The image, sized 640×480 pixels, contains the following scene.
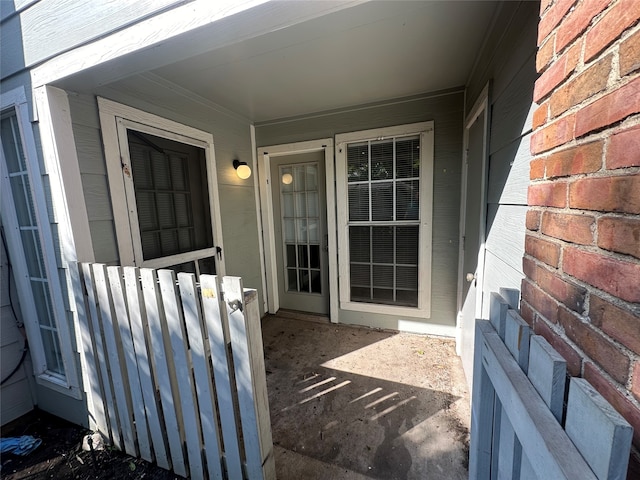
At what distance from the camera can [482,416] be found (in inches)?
36.3

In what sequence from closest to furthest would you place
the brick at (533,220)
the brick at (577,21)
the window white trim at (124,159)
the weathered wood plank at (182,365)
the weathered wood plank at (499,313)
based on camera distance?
the brick at (577,21) < the brick at (533,220) < the weathered wood plank at (499,313) < the weathered wood plank at (182,365) < the window white trim at (124,159)

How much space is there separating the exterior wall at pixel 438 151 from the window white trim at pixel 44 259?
2182 mm

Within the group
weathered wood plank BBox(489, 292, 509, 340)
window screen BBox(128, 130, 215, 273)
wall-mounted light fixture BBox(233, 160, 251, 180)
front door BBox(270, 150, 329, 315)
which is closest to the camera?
weathered wood plank BBox(489, 292, 509, 340)

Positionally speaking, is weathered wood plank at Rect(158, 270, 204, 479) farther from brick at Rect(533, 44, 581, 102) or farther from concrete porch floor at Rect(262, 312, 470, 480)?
brick at Rect(533, 44, 581, 102)

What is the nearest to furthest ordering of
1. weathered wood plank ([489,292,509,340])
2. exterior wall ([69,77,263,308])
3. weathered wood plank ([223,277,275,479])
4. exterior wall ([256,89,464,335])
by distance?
weathered wood plank ([489,292,509,340]) → weathered wood plank ([223,277,275,479]) → exterior wall ([69,77,263,308]) → exterior wall ([256,89,464,335])

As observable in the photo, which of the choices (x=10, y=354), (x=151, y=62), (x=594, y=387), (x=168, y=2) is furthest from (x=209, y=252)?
(x=594, y=387)

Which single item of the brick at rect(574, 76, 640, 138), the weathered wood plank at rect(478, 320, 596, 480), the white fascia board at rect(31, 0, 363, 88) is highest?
the white fascia board at rect(31, 0, 363, 88)

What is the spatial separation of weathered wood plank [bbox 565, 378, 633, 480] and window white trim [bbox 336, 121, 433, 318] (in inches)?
89.6

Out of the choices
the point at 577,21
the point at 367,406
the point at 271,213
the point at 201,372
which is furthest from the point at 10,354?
the point at 577,21

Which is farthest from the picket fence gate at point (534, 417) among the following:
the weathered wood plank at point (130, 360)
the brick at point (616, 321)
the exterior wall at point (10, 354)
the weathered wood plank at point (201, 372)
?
the exterior wall at point (10, 354)

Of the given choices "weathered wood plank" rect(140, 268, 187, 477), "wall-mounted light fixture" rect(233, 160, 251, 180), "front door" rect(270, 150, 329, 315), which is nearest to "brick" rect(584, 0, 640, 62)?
"weathered wood plank" rect(140, 268, 187, 477)

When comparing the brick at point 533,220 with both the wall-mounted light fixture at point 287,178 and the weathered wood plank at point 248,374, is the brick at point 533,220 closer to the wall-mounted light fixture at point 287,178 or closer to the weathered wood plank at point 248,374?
the weathered wood plank at point 248,374

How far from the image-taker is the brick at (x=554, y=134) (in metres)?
0.58

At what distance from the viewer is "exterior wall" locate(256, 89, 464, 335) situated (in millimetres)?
2434
